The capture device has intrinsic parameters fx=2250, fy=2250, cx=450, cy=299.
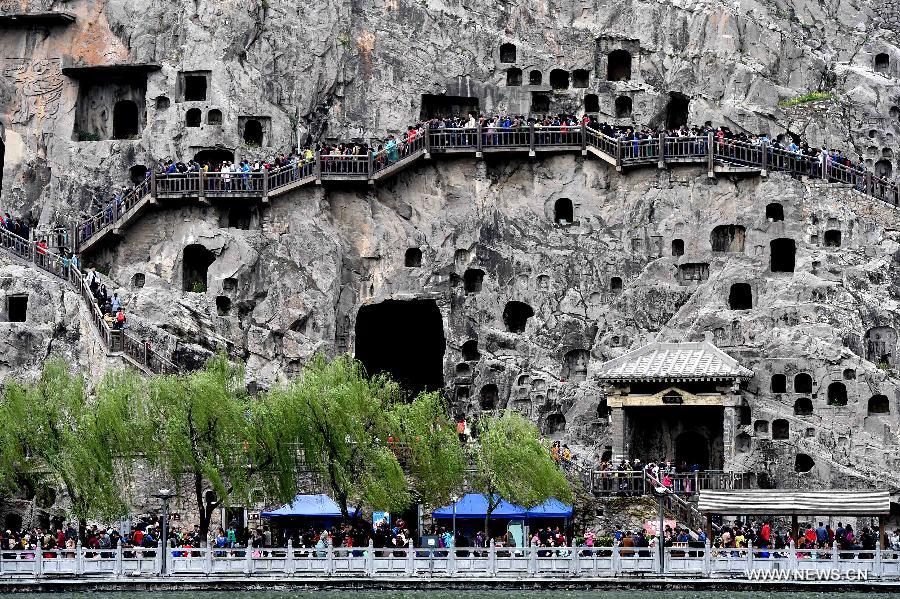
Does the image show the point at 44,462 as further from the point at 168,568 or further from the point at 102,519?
the point at 168,568

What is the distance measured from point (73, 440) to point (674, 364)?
2278cm

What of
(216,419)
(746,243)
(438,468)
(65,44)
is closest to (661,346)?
(746,243)

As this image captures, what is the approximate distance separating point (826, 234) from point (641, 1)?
14.2 metres

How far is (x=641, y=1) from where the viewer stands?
94.8 m

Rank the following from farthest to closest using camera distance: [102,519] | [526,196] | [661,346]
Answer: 1. [526,196]
2. [661,346]
3. [102,519]

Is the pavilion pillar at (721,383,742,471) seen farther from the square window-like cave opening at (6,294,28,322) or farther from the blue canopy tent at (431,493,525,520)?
the square window-like cave opening at (6,294,28,322)

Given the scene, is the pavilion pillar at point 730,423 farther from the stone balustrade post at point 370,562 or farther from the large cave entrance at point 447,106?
the large cave entrance at point 447,106

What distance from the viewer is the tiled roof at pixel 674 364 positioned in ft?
271

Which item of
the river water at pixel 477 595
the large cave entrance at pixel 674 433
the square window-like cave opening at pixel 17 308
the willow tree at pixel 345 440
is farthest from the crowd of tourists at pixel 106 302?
the large cave entrance at pixel 674 433

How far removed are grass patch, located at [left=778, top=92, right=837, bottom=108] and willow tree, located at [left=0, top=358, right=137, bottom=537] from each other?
30.9 meters

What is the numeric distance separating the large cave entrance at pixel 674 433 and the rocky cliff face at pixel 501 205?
4.82ft

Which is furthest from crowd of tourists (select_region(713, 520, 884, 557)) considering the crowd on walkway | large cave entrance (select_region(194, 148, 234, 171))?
large cave entrance (select_region(194, 148, 234, 171))

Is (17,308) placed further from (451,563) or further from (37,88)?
(451,563)

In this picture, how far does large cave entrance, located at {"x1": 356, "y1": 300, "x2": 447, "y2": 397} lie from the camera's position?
94.1m
